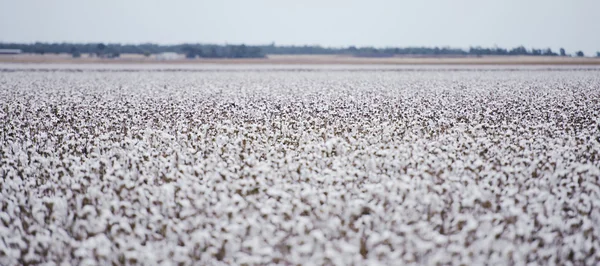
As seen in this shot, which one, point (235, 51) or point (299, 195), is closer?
point (299, 195)

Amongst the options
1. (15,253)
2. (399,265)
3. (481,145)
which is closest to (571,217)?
(399,265)

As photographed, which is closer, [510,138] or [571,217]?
[571,217]

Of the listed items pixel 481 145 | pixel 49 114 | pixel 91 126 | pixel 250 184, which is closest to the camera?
pixel 250 184

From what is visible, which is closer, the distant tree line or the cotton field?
the cotton field

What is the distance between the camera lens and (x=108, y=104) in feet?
65.7

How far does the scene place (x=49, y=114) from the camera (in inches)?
649

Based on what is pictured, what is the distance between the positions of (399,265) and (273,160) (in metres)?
4.49

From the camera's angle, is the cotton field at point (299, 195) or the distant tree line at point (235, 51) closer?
the cotton field at point (299, 195)

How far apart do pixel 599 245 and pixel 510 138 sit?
6.24 meters

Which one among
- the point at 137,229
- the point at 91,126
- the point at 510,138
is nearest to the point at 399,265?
the point at 137,229

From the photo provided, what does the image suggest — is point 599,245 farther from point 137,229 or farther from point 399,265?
point 137,229

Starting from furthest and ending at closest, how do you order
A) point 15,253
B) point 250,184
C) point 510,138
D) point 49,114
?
point 49,114 < point 510,138 < point 250,184 < point 15,253

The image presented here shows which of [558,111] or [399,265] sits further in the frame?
[558,111]

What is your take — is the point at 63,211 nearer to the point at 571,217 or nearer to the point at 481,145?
the point at 571,217
